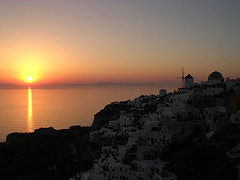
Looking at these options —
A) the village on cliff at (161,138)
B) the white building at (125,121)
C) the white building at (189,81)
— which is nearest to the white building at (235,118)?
the village on cliff at (161,138)

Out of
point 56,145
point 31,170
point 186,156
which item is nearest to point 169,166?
point 186,156

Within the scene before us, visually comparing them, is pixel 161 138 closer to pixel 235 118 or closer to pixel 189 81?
pixel 235 118

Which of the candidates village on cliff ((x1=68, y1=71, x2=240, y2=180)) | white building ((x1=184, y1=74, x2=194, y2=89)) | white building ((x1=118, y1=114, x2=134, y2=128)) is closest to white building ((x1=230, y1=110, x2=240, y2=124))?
village on cliff ((x1=68, y1=71, x2=240, y2=180))

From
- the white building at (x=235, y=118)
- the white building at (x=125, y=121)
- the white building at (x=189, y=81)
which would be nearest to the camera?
the white building at (x=235, y=118)

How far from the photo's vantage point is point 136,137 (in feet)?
87.8

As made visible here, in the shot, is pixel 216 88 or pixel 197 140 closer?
pixel 197 140

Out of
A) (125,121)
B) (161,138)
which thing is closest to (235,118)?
(161,138)

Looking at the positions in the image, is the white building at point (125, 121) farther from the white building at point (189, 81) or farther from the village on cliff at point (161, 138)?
the white building at point (189, 81)

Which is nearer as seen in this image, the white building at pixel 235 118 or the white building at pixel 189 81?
the white building at pixel 235 118

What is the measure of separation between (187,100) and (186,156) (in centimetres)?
1611

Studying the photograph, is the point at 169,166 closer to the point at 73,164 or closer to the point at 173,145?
the point at 173,145

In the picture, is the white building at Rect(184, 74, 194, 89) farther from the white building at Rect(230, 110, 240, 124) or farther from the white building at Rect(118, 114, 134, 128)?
the white building at Rect(230, 110, 240, 124)

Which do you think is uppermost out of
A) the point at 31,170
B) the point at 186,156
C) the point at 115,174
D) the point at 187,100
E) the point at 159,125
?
the point at 187,100

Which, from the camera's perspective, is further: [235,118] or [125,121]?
[125,121]
